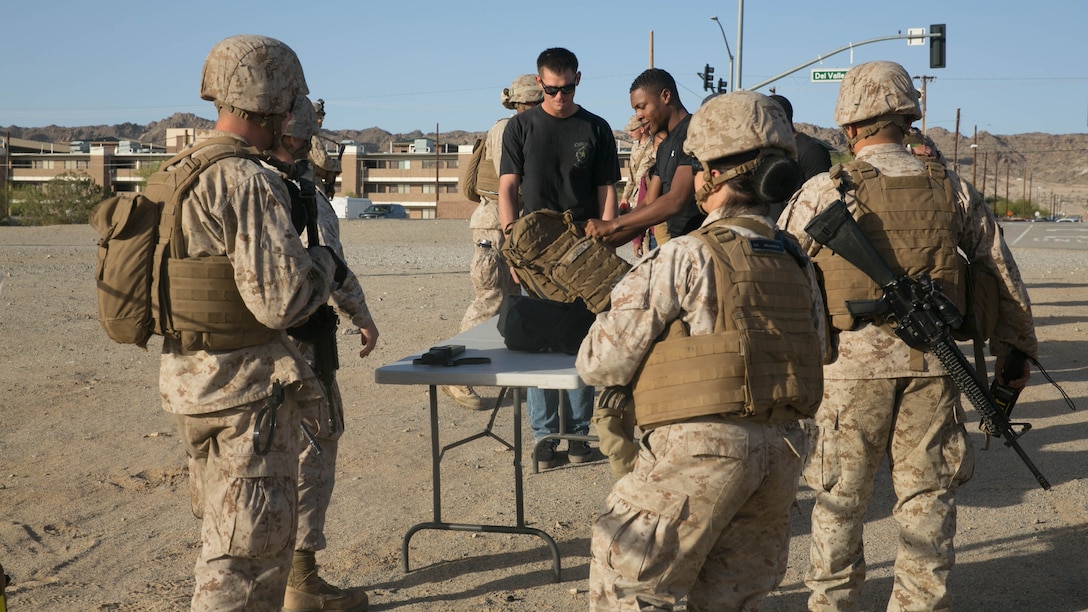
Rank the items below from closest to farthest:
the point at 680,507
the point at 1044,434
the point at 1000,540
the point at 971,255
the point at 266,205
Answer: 1. the point at 680,507
2. the point at 266,205
3. the point at 971,255
4. the point at 1000,540
5. the point at 1044,434

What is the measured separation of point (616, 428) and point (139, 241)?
1.49 metres

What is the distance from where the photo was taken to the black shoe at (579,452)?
623 centimetres

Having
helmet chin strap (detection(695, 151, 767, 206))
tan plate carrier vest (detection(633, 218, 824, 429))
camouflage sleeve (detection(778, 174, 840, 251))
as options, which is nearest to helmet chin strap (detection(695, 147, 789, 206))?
helmet chin strap (detection(695, 151, 767, 206))

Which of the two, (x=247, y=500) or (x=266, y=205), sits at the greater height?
(x=266, y=205)

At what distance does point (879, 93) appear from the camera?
11.9 feet

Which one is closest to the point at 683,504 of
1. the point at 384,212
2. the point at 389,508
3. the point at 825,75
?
the point at 389,508

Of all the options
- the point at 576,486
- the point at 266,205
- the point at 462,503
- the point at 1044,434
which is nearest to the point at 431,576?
the point at 462,503

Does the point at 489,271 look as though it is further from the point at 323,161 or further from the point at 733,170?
the point at 733,170

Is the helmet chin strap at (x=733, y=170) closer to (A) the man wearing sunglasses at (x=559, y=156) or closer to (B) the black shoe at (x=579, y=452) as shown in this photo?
(A) the man wearing sunglasses at (x=559, y=156)

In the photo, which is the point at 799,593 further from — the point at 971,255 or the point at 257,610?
the point at 257,610

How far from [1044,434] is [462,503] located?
419cm

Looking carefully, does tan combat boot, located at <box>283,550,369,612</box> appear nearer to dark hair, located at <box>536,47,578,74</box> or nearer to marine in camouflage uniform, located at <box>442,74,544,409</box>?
dark hair, located at <box>536,47,578,74</box>

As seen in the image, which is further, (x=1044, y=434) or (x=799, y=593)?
(x=1044, y=434)

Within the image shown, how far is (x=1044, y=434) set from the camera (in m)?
7.00
